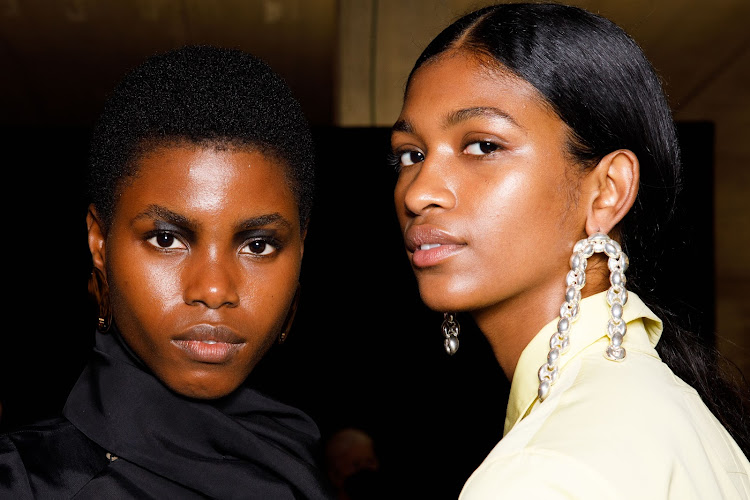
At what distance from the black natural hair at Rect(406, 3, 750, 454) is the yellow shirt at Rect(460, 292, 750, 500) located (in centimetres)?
20

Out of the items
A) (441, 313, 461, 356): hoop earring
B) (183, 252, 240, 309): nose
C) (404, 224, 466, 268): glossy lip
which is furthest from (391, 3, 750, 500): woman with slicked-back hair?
(183, 252, 240, 309): nose

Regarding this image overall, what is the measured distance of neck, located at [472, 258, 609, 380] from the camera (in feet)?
4.45

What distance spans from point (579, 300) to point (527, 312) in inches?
3.9

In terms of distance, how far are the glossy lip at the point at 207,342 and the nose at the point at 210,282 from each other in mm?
38

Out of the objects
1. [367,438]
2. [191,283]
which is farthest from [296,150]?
[367,438]

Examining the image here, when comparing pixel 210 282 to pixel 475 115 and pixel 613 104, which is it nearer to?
pixel 475 115

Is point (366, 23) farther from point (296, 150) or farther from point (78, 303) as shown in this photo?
point (296, 150)

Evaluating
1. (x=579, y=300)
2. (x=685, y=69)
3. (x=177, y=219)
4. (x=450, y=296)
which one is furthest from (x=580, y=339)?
(x=685, y=69)

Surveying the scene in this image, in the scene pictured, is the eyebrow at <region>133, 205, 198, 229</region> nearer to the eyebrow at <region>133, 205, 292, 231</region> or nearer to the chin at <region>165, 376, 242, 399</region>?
the eyebrow at <region>133, 205, 292, 231</region>

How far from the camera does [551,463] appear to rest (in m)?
0.99

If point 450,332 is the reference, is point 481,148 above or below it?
above

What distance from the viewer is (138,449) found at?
1361 millimetres

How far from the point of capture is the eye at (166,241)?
1.35 meters

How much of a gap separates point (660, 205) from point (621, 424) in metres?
0.53
